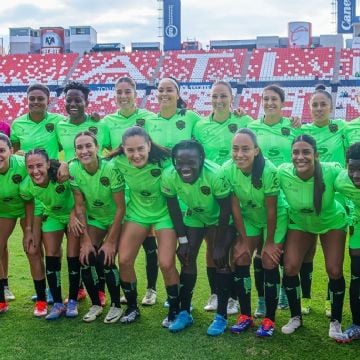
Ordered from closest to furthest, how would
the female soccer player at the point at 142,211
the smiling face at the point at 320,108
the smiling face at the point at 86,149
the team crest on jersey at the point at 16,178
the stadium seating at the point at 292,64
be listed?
the female soccer player at the point at 142,211
the smiling face at the point at 86,149
the team crest on jersey at the point at 16,178
the smiling face at the point at 320,108
the stadium seating at the point at 292,64

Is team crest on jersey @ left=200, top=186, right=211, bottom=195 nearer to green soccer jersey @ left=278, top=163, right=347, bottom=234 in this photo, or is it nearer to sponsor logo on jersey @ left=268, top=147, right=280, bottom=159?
green soccer jersey @ left=278, top=163, right=347, bottom=234

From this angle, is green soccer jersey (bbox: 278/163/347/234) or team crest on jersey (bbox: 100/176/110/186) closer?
A: green soccer jersey (bbox: 278/163/347/234)

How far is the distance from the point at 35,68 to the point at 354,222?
34.3m

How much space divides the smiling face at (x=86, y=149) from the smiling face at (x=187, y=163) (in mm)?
775

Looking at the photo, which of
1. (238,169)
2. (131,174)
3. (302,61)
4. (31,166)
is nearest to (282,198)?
(238,169)

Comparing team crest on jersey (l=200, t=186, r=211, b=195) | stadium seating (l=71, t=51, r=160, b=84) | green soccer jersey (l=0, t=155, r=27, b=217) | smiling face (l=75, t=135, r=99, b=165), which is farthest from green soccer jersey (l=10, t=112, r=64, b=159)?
stadium seating (l=71, t=51, r=160, b=84)

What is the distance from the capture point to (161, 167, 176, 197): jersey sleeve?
430cm

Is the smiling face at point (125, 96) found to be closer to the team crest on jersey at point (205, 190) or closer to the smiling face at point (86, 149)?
the smiling face at point (86, 149)

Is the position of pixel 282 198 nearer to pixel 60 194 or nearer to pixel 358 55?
pixel 60 194

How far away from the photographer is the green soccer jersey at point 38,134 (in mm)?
5324

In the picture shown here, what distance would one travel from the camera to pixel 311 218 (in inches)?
164

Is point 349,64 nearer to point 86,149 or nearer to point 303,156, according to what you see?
point 303,156

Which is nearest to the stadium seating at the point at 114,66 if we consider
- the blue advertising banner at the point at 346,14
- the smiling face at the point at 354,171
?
the blue advertising banner at the point at 346,14

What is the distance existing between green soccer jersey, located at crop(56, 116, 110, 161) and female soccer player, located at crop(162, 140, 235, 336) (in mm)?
1145
